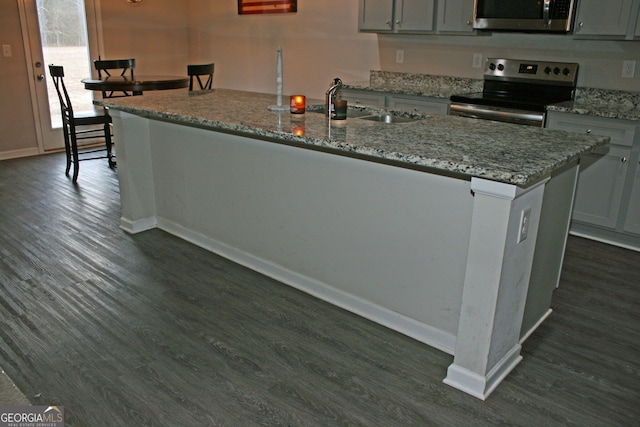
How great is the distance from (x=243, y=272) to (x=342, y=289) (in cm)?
68

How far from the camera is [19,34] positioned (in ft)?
17.8

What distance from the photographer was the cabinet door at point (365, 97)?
4559 millimetres

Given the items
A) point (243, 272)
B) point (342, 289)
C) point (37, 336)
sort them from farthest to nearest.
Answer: point (243, 272)
point (342, 289)
point (37, 336)

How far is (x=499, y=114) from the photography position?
3848 millimetres

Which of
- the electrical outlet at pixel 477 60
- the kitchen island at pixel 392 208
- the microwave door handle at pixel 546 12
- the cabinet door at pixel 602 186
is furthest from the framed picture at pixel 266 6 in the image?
the cabinet door at pixel 602 186

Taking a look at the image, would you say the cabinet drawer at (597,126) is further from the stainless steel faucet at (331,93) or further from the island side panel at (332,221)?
the island side panel at (332,221)

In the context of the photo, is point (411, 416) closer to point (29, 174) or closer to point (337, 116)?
point (337, 116)

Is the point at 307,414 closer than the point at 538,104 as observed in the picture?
Yes

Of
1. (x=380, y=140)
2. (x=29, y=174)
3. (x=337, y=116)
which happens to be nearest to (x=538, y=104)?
(x=337, y=116)

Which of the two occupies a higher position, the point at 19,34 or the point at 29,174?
the point at 19,34

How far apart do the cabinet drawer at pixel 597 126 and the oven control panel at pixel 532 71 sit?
0.56 m

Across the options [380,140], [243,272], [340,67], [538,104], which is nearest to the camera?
[380,140]

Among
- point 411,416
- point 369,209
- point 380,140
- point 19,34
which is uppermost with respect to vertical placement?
point 19,34

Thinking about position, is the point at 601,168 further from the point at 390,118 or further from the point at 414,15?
the point at 414,15
